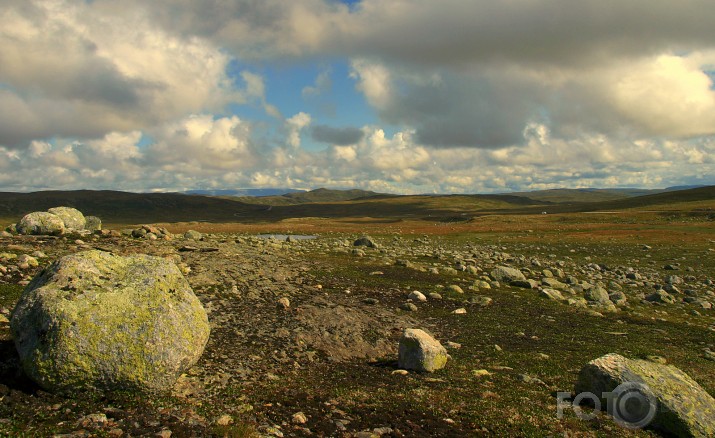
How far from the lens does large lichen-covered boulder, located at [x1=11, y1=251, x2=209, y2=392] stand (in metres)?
9.89

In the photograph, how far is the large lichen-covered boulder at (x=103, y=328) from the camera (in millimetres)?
9891

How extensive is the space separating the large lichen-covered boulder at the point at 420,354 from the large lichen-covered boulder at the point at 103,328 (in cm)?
712

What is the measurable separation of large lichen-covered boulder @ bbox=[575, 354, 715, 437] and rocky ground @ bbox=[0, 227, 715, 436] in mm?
776

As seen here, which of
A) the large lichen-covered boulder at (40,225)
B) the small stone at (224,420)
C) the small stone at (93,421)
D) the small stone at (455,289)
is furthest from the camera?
the large lichen-covered boulder at (40,225)

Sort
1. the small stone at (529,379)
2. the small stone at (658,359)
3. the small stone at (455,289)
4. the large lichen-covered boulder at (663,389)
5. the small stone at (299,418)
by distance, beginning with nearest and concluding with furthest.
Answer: the small stone at (299,418) → the large lichen-covered boulder at (663,389) → the small stone at (529,379) → the small stone at (658,359) → the small stone at (455,289)

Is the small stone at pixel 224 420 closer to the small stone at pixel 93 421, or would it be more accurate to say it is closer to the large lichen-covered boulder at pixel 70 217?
the small stone at pixel 93 421

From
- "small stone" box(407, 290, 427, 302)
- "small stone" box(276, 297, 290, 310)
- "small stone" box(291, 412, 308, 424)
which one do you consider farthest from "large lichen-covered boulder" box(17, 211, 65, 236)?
"small stone" box(291, 412, 308, 424)

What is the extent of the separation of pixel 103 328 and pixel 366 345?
987 centimetres

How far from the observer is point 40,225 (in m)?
35.7

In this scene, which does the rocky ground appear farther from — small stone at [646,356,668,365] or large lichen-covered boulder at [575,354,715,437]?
large lichen-covered boulder at [575,354,715,437]

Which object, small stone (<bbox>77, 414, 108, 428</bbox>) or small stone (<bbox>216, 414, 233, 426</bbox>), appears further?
small stone (<bbox>216, 414, 233, 426</bbox>)

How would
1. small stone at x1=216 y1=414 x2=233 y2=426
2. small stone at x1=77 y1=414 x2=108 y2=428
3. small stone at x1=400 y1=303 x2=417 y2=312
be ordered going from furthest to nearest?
small stone at x1=400 y1=303 x2=417 y2=312
small stone at x1=216 y1=414 x2=233 y2=426
small stone at x1=77 y1=414 x2=108 y2=428

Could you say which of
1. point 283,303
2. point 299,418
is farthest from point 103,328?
point 283,303

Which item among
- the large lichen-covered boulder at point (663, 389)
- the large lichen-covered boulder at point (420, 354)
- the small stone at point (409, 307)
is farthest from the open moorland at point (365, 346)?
the large lichen-covered boulder at point (663, 389)
